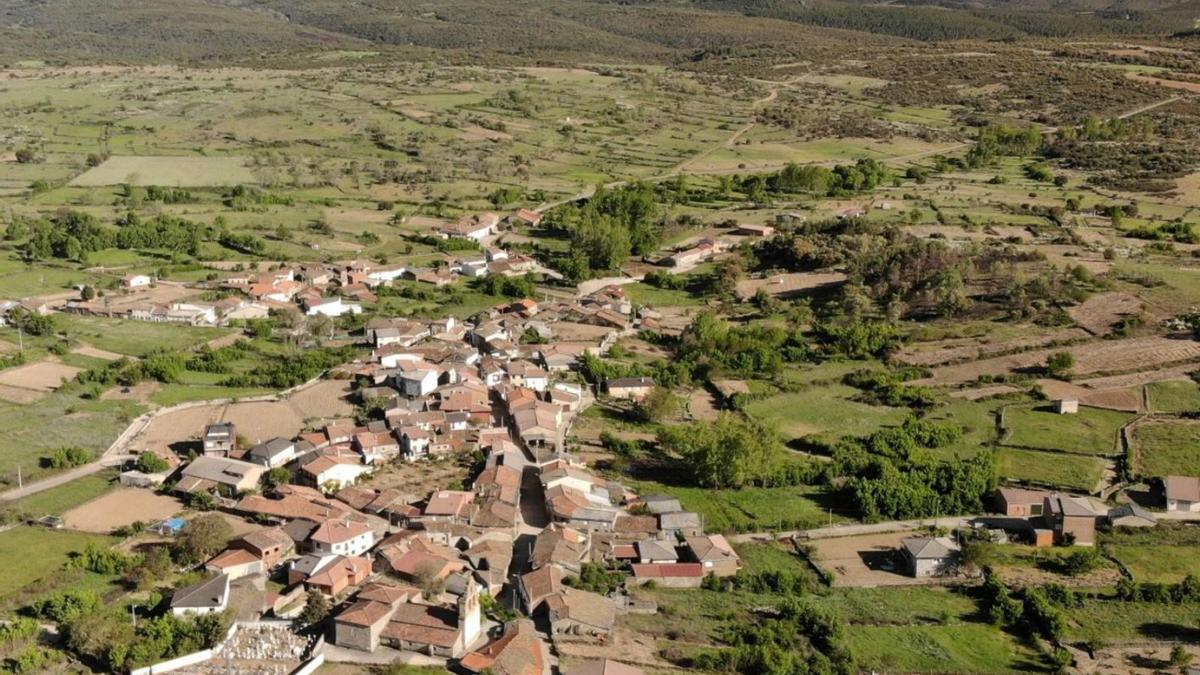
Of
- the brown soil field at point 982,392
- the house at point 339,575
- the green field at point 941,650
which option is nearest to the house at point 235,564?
the house at point 339,575

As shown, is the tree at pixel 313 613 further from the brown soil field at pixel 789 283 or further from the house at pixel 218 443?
the brown soil field at pixel 789 283

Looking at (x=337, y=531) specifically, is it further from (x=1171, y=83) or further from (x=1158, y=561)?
(x=1171, y=83)

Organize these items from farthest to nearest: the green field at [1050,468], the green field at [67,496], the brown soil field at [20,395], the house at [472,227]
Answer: the house at [472,227] → the brown soil field at [20,395] → the green field at [1050,468] → the green field at [67,496]

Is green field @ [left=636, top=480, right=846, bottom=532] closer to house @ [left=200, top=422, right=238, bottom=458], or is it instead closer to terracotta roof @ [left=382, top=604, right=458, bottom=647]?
terracotta roof @ [left=382, top=604, right=458, bottom=647]

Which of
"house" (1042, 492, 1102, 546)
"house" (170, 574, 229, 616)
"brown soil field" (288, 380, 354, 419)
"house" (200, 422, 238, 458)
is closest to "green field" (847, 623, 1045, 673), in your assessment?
"house" (1042, 492, 1102, 546)

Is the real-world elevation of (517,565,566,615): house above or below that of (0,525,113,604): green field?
above

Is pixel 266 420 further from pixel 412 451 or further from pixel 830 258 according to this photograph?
pixel 830 258
